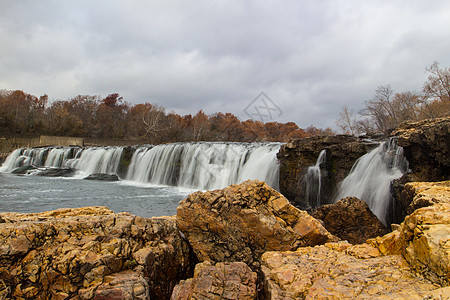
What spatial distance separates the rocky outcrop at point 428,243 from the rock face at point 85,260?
228cm

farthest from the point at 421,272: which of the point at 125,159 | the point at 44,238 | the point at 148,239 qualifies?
the point at 125,159

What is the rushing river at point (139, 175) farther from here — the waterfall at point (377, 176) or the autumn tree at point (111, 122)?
the autumn tree at point (111, 122)

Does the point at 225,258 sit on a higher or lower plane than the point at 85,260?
lower

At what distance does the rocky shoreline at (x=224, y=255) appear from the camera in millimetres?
1964

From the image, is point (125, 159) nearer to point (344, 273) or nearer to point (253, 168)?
point (253, 168)

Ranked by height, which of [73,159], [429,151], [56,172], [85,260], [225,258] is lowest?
[56,172]

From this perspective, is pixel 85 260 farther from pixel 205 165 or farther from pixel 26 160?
pixel 26 160

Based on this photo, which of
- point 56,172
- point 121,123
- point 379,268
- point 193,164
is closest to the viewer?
point 379,268

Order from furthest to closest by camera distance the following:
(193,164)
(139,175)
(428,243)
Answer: (139,175) → (193,164) → (428,243)

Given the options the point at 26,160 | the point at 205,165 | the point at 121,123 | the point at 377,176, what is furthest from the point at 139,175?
the point at 121,123

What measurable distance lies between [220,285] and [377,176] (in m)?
7.62

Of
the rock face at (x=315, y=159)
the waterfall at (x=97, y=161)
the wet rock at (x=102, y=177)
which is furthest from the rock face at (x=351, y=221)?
the waterfall at (x=97, y=161)

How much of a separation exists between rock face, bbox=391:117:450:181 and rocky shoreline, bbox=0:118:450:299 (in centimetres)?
272

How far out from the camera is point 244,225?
3.45 metres
